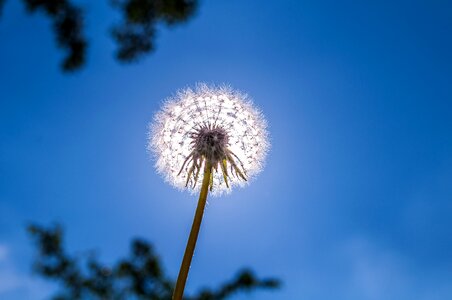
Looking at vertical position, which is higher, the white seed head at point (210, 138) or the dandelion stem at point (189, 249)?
the white seed head at point (210, 138)

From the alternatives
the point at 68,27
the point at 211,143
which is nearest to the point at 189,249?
the point at 211,143

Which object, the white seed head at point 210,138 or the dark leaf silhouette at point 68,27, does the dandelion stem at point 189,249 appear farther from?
the dark leaf silhouette at point 68,27

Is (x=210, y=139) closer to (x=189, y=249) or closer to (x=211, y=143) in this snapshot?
(x=211, y=143)

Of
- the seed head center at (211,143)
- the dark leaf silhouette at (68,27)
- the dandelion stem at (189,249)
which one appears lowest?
the dandelion stem at (189,249)

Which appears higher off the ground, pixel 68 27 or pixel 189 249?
pixel 68 27

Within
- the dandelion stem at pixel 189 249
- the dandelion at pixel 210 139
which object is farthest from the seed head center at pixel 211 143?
the dandelion stem at pixel 189 249

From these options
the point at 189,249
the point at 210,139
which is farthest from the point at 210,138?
the point at 189,249

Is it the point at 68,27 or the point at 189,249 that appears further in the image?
the point at 68,27

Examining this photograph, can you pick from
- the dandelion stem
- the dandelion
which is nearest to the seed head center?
the dandelion

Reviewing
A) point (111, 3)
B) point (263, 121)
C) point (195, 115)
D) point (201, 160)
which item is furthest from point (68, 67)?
point (263, 121)
